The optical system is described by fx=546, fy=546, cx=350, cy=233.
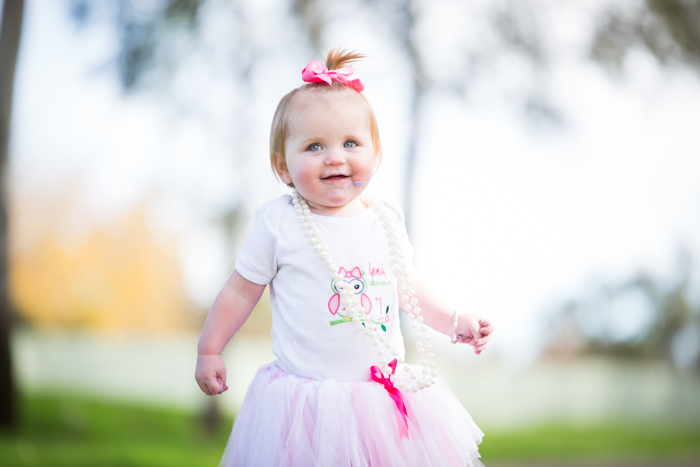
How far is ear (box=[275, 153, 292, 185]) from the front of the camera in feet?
5.43

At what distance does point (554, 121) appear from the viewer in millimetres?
5922

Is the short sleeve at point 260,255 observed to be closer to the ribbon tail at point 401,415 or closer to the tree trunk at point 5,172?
the ribbon tail at point 401,415

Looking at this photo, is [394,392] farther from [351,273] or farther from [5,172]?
[5,172]

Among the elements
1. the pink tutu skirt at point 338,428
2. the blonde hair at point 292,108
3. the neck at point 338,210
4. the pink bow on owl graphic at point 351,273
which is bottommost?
the pink tutu skirt at point 338,428

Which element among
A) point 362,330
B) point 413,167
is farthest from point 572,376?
point 362,330

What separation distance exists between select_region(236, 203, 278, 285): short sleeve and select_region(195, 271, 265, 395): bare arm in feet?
0.10

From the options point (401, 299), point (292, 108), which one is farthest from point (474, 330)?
point (292, 108)

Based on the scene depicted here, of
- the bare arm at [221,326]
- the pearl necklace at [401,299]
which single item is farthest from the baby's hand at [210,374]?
the pearl necklace at [401,299]

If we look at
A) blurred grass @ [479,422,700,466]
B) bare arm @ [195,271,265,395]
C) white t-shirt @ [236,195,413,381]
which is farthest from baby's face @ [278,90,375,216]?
blurred grass @ [479,422,700,466]

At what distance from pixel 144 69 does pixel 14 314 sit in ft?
10.2

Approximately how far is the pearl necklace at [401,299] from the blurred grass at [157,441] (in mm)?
4081

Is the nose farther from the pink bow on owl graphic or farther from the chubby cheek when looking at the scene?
the pink bow on owl graphic

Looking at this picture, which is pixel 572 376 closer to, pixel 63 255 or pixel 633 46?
pixel 633 46

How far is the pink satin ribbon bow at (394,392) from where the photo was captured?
4.88 feet
